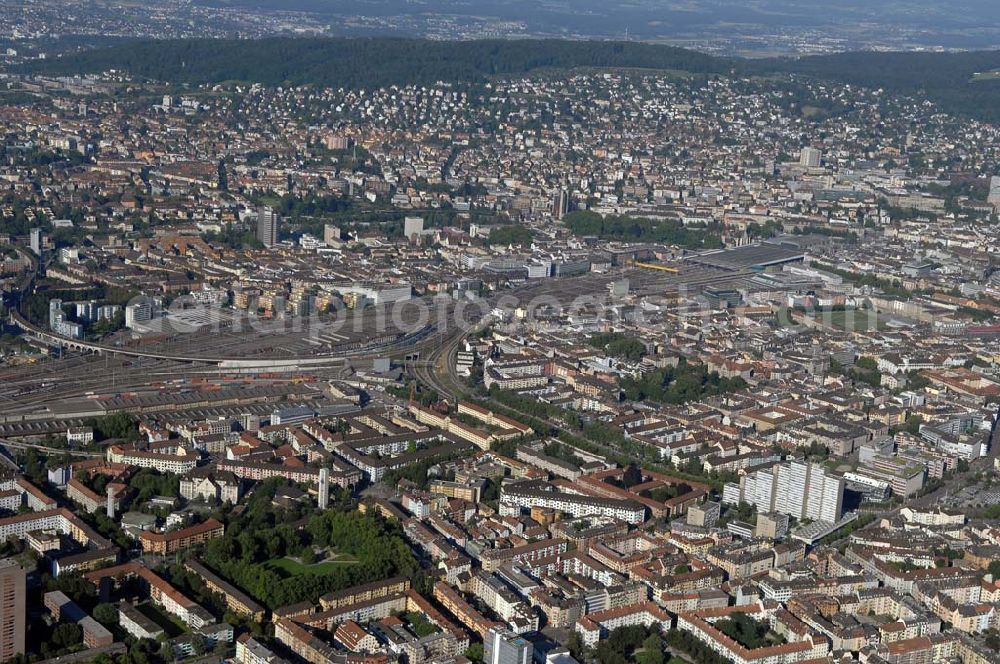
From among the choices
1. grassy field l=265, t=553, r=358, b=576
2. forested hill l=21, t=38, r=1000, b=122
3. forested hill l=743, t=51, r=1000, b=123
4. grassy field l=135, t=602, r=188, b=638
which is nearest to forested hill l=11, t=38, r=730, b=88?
forested hill l=21, t=38, r=1000, b=122

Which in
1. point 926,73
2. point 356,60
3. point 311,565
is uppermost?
point 926,73

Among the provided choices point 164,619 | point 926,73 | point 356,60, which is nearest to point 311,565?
point 164,619

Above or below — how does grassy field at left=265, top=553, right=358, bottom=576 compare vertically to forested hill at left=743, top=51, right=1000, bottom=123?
below

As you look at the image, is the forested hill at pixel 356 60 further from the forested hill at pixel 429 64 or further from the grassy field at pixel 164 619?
the grassy field at pixel 164 619

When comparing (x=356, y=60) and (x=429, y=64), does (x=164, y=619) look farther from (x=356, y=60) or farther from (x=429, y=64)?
(x=356, y=60)

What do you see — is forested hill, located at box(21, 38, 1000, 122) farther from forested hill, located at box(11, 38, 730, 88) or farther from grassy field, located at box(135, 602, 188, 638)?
grassy field, located at box(135, 602, 188, 638)

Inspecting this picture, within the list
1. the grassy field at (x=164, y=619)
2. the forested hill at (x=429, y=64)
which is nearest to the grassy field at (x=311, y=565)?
the grassy field at (x=164, y=619)
